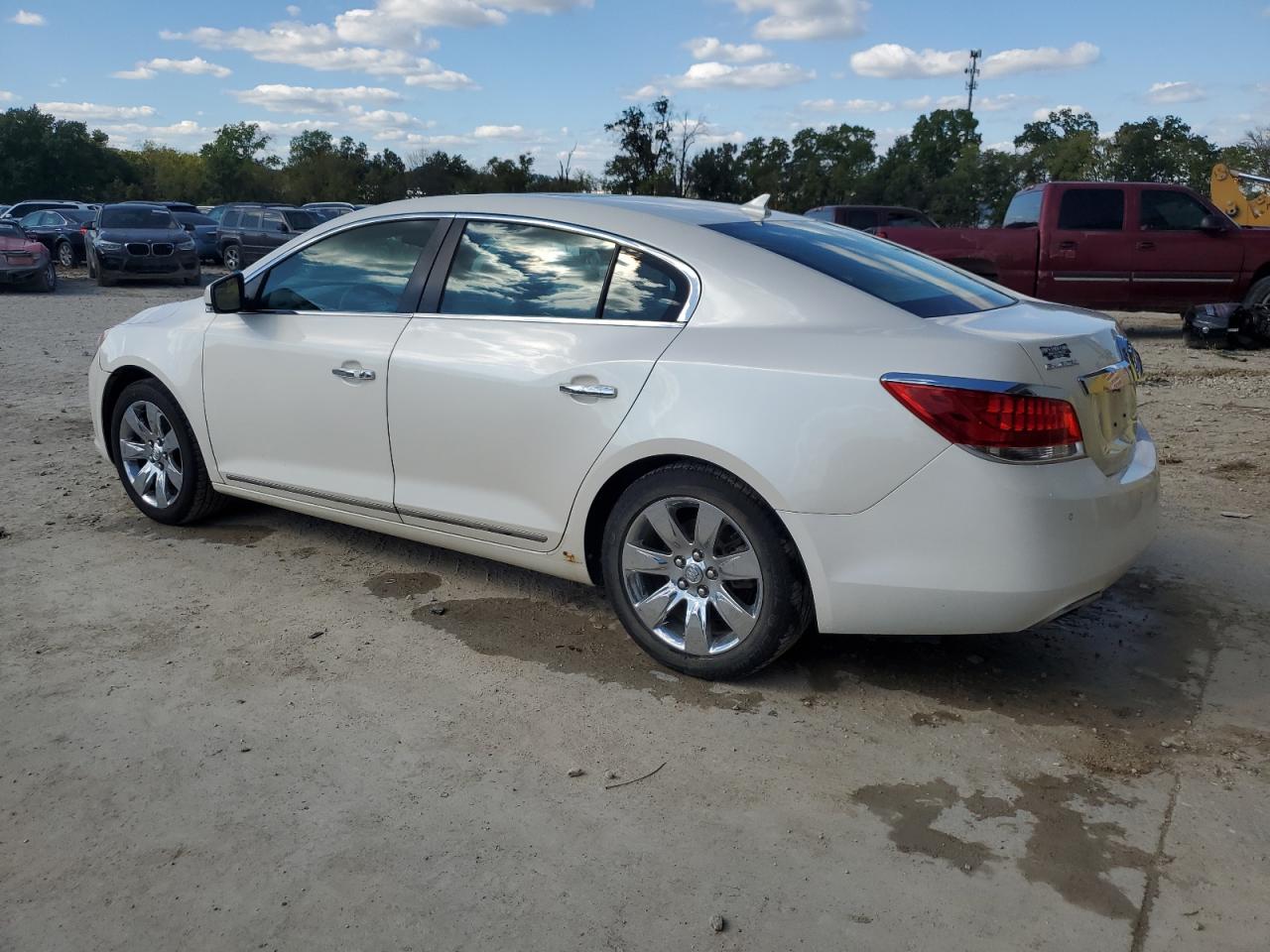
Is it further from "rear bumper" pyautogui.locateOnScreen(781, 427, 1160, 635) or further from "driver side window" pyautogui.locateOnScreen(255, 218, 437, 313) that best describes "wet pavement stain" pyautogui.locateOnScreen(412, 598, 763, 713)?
"driver side window" pyautogui.locateOnScreen(255, 218, 437, 313)

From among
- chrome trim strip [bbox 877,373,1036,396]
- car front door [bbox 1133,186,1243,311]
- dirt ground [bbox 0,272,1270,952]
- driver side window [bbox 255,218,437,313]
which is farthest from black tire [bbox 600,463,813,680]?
car front door [bbox 1133,186,1243,311]

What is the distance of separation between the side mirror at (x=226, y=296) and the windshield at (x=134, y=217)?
20.5 meters

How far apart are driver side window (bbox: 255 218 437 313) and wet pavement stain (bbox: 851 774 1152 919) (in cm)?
269

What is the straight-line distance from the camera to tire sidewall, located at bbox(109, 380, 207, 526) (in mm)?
5395

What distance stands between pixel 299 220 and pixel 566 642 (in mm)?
24828

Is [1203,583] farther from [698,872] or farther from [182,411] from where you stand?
[182,411]

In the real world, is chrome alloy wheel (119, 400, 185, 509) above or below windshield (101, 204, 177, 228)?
below

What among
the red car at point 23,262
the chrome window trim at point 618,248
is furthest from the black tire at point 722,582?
the red car at point 23,262

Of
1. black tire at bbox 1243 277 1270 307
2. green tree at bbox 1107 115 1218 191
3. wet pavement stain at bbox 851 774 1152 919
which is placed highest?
green tree at bbox 1107 115 1218 191

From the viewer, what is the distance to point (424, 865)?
9.23ft

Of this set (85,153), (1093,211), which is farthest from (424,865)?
(85,153)

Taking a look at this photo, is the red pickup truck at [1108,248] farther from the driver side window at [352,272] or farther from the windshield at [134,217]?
the windshield at [134,217]

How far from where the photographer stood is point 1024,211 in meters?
14.8

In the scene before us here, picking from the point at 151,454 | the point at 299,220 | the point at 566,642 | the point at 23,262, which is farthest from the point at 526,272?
the point at 299,220
